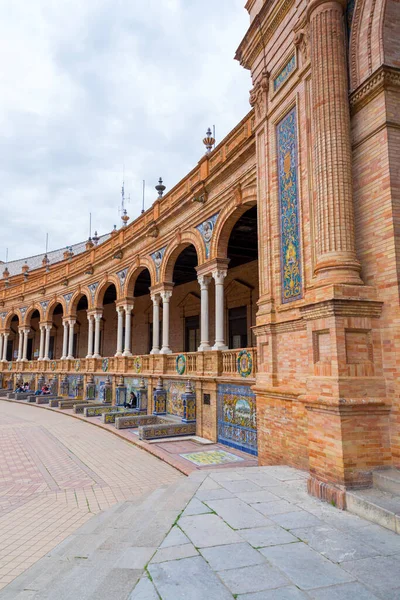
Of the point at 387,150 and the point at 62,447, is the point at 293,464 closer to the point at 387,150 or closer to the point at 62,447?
the point at 387,150

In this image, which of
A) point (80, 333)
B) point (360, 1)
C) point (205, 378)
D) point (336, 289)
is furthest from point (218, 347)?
point (80, 333)

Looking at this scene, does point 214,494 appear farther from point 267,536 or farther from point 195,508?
point 267,536

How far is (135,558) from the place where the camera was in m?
3.57

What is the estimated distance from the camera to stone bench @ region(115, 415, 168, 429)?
13314 millimetres

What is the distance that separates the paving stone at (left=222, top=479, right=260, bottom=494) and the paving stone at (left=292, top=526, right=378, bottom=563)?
4.22 feet

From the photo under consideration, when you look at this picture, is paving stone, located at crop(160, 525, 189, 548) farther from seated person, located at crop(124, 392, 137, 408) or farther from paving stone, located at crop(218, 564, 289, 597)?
seated person, located at crop(124, 392, 137, 408)

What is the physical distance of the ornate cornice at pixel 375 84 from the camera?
5551 millimetres

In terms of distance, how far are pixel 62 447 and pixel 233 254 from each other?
339 inches

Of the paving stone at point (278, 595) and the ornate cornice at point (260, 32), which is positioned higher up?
the ornate cornice at point (260, 32)

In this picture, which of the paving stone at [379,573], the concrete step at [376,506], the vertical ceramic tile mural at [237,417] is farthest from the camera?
the vertical ceramic tile mural at [237,417]

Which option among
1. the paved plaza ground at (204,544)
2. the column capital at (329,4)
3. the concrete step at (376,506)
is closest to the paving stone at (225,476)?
the paved plaza ground at (204,544)

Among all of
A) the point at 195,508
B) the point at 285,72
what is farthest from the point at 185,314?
the point at 195,508

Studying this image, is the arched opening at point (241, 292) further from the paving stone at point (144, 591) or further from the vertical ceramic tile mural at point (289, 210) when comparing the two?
the paving stone at point (144, 591)

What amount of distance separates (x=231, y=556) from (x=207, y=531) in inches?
21.8
